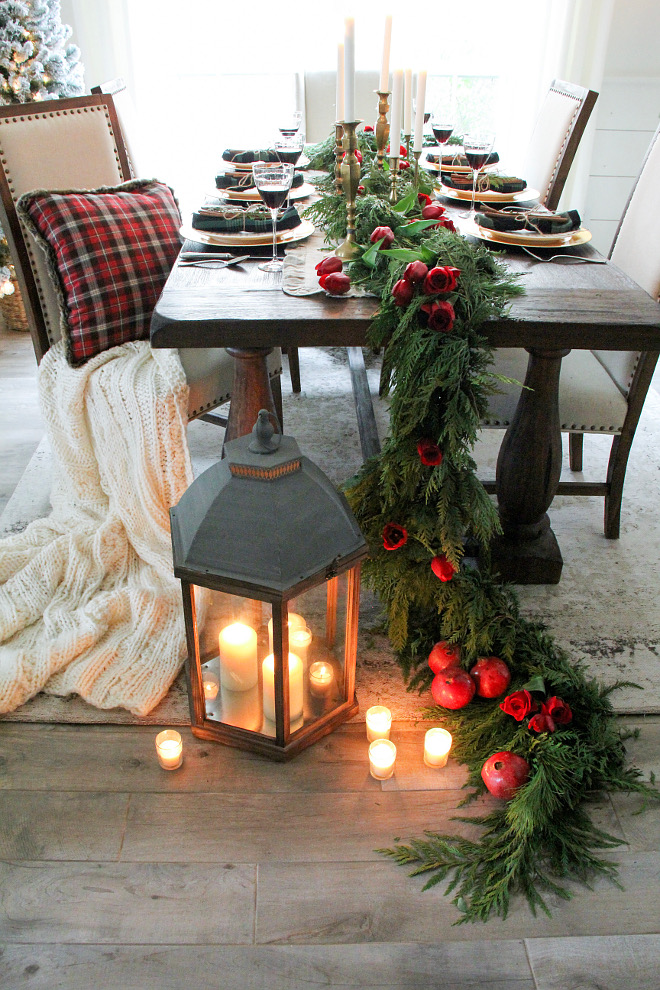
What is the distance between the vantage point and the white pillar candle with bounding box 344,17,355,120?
137cm

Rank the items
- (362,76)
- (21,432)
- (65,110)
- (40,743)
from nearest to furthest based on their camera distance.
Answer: (40,743) → (65,110) → (21,432) → (362,76)

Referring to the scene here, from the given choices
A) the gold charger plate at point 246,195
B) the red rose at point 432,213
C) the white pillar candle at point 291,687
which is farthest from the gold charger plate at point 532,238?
the white pillar candle at point 291,687

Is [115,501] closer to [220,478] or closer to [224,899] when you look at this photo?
[220,478]

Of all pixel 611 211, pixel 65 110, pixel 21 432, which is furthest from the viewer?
pixel 611 211

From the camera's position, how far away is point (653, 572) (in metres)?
1.90

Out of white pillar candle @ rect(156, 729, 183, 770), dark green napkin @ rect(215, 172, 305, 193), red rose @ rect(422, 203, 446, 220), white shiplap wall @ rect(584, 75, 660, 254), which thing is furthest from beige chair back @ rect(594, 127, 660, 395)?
white shiplap wall @ rect(584, 75, 660, 254)

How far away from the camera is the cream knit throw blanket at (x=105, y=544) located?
5.04 ft

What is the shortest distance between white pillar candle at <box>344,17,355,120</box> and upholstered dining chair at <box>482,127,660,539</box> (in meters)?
0.68

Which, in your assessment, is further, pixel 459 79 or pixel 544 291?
pixel 459 79

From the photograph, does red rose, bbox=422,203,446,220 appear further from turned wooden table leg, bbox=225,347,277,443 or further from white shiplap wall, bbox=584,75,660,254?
white shiplap wall, bbox=584,75,660,254

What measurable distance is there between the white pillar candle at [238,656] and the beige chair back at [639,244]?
1085 millimetres

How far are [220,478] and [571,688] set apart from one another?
0.77 meters

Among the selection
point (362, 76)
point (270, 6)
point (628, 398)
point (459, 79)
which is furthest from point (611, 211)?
point (628, 398)

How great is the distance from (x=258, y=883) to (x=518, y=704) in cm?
52
